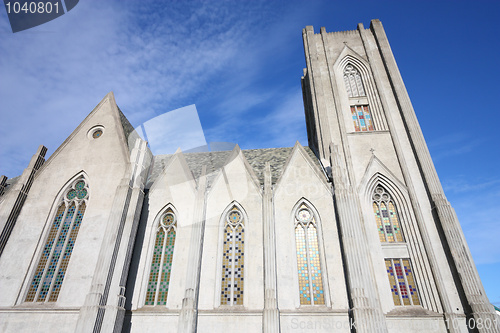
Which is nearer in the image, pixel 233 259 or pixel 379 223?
pixel 233 259

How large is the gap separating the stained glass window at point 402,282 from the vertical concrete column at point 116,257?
13.0m

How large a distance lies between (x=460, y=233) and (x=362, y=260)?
5.40 metres

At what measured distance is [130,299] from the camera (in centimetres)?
1425

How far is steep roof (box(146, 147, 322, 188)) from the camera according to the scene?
61.0ft

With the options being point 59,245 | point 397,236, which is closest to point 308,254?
point 397,236

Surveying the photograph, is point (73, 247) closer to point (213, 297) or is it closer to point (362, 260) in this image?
point (213, 297)

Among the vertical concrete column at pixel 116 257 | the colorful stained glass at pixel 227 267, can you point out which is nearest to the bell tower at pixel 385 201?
the colorful stained glass at pixel 227 267

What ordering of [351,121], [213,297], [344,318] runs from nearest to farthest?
[344,318]
[213,297]
[351,121]

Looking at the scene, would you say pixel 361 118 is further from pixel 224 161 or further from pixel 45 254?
pixel 45 254

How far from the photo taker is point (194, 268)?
45.5 feet

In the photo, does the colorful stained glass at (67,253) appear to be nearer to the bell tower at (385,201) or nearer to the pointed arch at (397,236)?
the bell tower at (385,201)

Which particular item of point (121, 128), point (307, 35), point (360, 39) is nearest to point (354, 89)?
point (360, 39)

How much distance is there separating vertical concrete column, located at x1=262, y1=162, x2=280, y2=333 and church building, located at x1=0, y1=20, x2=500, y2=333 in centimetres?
6

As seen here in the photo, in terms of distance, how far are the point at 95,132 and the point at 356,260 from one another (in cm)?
1767
